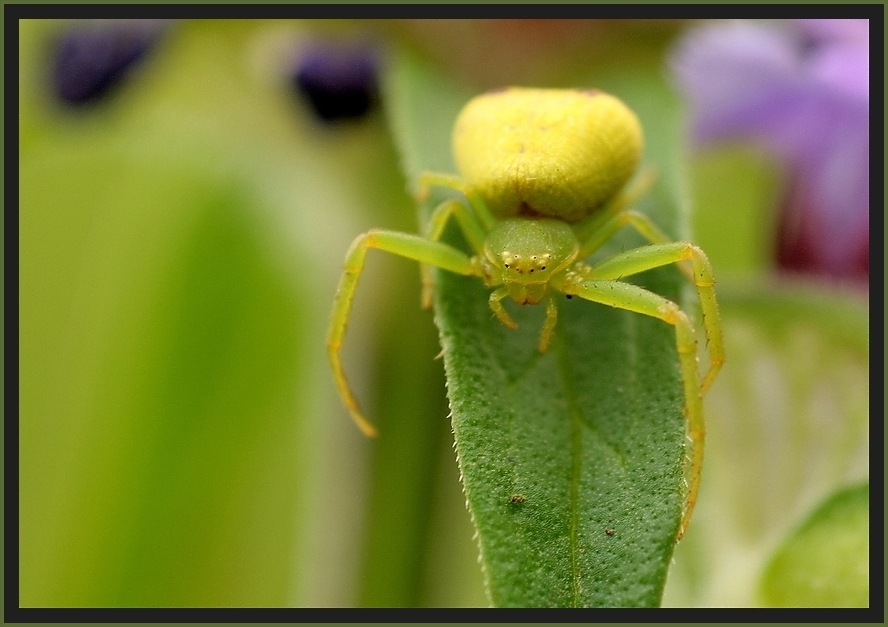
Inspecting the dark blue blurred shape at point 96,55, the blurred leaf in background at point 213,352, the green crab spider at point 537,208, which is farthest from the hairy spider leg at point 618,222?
the dark blue blurred shape at point 96,55

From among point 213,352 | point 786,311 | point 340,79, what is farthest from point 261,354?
point 786,311

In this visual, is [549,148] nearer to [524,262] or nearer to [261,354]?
[524,262]

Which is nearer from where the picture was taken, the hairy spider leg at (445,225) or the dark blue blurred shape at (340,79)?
the hairy spider leg at (445,225)

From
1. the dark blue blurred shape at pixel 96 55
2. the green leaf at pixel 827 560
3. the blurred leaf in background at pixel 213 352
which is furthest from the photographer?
the dark blue blurred shape at pixel 96 55

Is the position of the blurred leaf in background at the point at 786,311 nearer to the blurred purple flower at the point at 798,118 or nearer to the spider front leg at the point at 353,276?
the blurred purple flower at the point at 798,118

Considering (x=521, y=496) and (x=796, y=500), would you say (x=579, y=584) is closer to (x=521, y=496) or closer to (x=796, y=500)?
(x=521, y=496)

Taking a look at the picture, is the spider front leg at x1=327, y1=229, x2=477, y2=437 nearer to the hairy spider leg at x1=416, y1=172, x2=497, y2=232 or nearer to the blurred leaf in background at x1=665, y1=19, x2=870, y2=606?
the hairy spider leg at x1=416, y1=172, x2=497, y2=232

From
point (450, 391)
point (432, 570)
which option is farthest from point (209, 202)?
point (450, 391)
